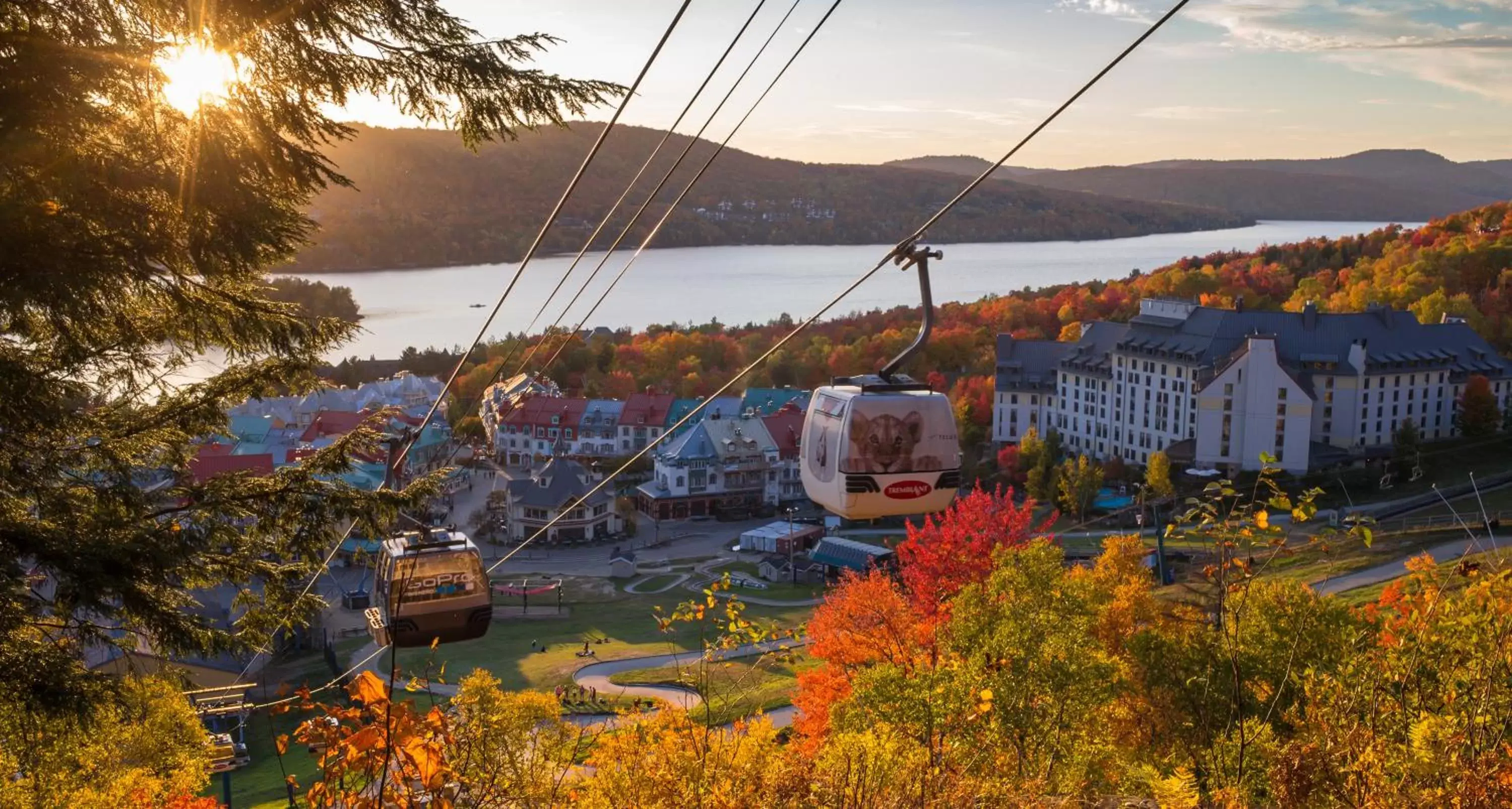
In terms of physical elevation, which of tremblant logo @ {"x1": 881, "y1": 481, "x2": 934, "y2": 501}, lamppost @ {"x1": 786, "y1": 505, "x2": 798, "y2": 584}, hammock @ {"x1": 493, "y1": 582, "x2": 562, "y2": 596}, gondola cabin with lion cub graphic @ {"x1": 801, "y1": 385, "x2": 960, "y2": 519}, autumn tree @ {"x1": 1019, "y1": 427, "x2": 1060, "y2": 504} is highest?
gondola cabin with lion cub graphic @ {"x1": 801, "y1": 385, "x2": 960, "y2": 519}

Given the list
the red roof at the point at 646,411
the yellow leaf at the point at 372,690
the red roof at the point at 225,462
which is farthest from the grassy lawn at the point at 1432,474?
the yellow leaf at the point at 372,690

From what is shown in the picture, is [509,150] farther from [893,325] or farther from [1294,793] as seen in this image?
[1294,793]

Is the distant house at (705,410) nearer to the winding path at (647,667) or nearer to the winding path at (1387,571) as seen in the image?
the winding path at (647,667)

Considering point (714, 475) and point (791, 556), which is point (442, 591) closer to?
point (791, 556)

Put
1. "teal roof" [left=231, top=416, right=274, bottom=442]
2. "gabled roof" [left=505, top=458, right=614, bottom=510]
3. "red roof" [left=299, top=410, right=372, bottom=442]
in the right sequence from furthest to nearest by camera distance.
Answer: "teal roof" [left=231, top=416, right=274, bottom=442] < "red roof" [left=299, top=410, right=372, bottom=442] < "gabled roof" [left=505, top=458, right=614, bottom=510]

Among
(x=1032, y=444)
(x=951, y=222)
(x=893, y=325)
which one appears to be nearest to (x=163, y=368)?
(x=1032, y=444)

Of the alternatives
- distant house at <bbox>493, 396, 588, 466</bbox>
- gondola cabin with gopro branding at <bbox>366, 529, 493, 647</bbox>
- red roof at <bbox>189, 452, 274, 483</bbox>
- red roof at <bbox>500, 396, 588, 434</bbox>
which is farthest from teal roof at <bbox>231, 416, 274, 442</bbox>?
gondola cabin with gopro branding at <bbox>366, 529, 493, 647</bbox>

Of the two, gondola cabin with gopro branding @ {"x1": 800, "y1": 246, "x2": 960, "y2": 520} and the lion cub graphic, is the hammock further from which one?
the lion cub graphic
